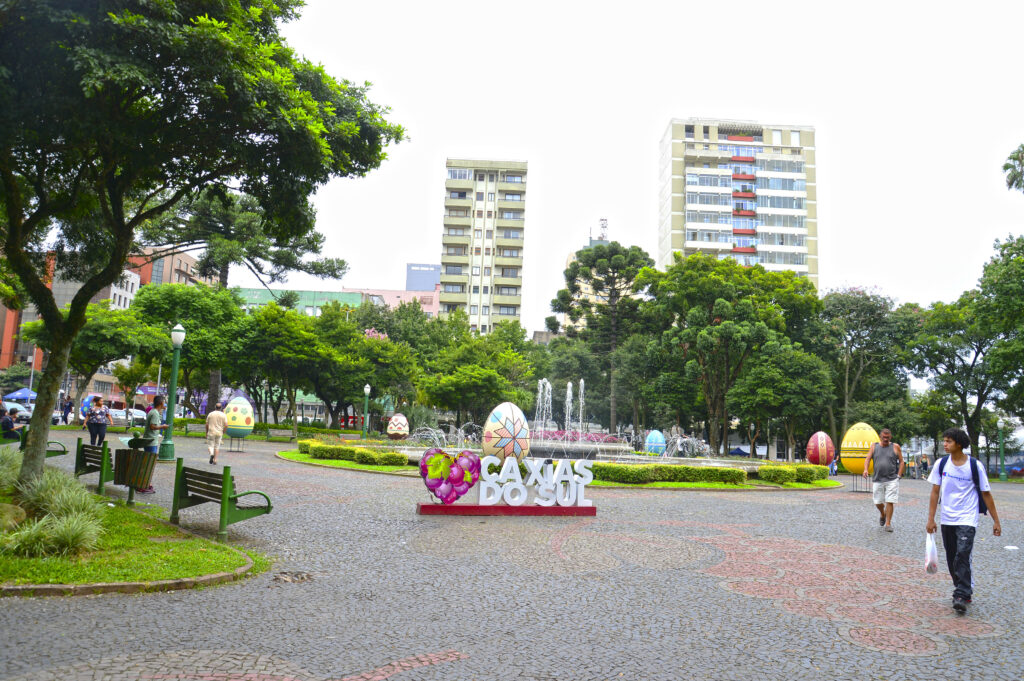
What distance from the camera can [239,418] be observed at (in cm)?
2908

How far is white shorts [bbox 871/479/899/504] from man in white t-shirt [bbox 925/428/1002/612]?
5682mm

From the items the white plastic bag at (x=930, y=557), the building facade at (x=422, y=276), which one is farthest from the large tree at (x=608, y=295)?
the building facade at (x=422, y=276)

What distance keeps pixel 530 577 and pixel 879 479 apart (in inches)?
318

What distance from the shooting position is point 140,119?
9367 millimetres

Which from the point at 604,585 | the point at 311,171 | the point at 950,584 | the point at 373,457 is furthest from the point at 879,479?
the point at 373,457

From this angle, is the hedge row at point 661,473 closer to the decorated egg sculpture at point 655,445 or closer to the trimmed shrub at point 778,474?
the trimmed shrub at point 778,474

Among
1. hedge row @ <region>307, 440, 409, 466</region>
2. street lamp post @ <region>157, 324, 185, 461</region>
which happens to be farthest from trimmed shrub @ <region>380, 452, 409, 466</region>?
street lamp post @ <region>157, 324, 185, 461</region>

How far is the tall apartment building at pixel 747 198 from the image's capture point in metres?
80.1

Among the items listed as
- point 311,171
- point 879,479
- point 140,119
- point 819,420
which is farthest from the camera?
point 819,420

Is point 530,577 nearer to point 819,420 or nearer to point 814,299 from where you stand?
point 814,299

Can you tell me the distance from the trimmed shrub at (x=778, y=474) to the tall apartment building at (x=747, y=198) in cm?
6053

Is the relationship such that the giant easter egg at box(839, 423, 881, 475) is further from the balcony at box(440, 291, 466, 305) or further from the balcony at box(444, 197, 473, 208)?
the balcony at box(444, 197, 473, 208)

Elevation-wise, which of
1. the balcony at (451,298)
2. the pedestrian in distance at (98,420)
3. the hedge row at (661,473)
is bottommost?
the hedge row at (661,473)

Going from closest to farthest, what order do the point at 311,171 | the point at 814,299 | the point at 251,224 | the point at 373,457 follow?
the point at 311,171 → the point at 373,457 → the point at 251,224 → the point at 814,299
